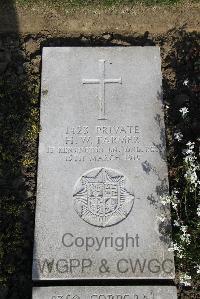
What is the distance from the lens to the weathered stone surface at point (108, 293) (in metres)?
4.55

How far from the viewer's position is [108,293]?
15.0ft

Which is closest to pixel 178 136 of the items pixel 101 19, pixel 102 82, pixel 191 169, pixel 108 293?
pixel 191 169

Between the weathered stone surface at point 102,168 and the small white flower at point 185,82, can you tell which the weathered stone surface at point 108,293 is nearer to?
the weathered stone surface at point 102,168

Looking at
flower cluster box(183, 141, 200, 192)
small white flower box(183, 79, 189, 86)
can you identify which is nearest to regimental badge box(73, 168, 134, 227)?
flower cluster box(183, 141, 200, 192)

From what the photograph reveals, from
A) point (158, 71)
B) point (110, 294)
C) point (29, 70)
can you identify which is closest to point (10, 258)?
point (110, 294)

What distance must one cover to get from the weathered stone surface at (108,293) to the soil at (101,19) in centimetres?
309

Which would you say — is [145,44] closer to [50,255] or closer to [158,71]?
[158,71]

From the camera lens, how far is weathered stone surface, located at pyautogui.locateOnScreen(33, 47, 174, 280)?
15.4ft

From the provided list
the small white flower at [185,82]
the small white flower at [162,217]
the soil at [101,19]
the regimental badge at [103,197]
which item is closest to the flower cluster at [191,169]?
the small white flower at [162,217]

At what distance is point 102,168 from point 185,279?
1394mm

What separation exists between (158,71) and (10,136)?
1.83m

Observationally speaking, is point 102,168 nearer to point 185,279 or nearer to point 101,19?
point 185,279

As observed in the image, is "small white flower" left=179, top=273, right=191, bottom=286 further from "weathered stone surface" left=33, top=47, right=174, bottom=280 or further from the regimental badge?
the regimental badge

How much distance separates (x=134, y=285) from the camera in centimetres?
464
